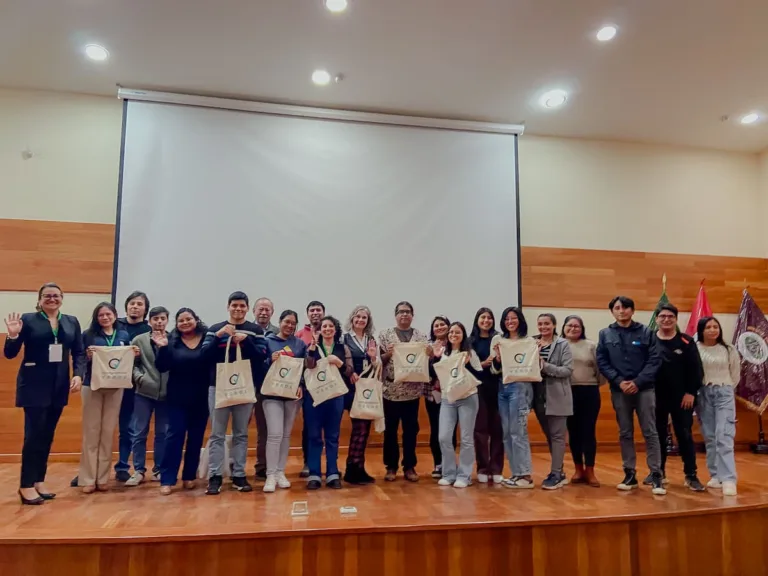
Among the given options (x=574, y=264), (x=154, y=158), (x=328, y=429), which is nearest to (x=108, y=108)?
(x=154, y=158)

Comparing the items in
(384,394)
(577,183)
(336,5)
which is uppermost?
(336,5)

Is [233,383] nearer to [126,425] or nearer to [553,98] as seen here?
[126,425]

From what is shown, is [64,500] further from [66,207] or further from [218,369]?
[66,207]

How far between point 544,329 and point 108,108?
4.82 m

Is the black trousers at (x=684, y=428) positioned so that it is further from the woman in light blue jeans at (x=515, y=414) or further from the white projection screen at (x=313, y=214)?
the white projection screen at (x=313, y=214)

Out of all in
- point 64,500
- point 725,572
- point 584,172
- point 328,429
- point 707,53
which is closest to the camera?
point 725,572

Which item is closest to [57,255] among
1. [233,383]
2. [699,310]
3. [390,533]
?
[233,383]

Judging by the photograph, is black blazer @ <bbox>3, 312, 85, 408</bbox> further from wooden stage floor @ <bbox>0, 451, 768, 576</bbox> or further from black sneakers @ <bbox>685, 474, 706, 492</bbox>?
black sneakers @ <bbox>685, 474, 706, 492</bbox>

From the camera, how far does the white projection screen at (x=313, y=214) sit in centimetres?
541

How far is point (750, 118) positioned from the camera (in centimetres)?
613

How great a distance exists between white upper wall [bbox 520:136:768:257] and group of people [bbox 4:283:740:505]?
2.69 metres

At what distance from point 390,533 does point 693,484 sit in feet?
7.60

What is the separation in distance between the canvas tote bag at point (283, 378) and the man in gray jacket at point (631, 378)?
213 cm

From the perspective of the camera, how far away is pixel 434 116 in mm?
6109
